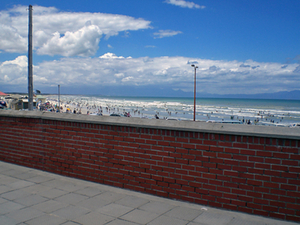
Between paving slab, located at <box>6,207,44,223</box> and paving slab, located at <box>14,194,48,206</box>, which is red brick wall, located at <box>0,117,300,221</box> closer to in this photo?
paving slab, located at <box>14,194,48,206</box>

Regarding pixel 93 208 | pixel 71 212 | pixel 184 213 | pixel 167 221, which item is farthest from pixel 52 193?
pixel 184 213

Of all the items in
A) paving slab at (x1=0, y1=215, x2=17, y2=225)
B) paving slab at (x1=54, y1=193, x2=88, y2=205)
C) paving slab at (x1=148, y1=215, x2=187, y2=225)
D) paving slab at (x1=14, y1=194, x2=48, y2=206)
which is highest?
paving slab at (x1=148, y1=215, x2=187, y2=225)

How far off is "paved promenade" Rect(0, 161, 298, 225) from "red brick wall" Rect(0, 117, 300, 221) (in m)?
0.17

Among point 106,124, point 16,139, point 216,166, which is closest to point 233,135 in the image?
point 216,166

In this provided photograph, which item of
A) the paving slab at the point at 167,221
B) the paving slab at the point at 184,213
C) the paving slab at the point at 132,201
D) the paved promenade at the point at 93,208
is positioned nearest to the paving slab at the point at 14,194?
the paved promenade at the point at 93,208

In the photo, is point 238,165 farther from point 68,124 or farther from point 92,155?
point 68,124

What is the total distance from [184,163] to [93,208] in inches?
60.8

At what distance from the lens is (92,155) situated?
4.75 metres

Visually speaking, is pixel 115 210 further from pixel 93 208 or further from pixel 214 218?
pixel 214 218

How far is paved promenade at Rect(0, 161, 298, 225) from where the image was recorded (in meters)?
3.29

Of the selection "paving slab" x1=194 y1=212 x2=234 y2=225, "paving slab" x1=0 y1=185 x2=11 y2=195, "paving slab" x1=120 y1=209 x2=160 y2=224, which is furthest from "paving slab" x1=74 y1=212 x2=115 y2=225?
"paving slab" x1=0 y1=185 x2=11 y2=195

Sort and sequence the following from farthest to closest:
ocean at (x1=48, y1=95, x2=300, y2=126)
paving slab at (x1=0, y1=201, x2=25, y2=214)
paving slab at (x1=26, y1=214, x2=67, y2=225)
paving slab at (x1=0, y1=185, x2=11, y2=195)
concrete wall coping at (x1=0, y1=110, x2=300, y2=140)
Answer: ocean at (x1=48, y1=95, x2=300, y2=126)
paving slab at (x1=0, y1=185, x2=11, y2=195)
paving slab at (x1=0, y1=201, x2=25, y2=214)
paving slab at (x1=26, y1=214, x2=67, y2=225)
concrete wall coping at (x1=0, y1=110, x2=300, y2=140)

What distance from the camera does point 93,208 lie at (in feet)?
12.2

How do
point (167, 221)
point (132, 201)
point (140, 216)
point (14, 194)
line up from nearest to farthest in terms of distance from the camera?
A: point (167, 221), point (140, 216), point (132, 201), point (14, 194)
